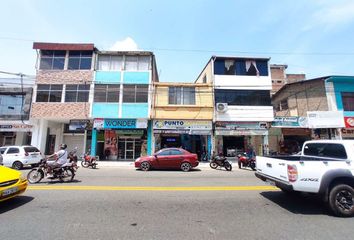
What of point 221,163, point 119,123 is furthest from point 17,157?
point 221,163

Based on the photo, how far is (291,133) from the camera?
69.9 ft

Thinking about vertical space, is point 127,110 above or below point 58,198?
above

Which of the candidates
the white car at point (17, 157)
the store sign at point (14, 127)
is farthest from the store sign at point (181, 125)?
the store sign at point (14, 127)

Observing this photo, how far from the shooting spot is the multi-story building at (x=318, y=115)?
20031 millimetres

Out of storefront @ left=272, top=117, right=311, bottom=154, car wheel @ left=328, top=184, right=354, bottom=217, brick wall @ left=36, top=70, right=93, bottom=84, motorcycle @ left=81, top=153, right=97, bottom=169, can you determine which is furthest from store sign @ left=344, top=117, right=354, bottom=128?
brick wall @ left=36, top=70, right=93, bottom=84

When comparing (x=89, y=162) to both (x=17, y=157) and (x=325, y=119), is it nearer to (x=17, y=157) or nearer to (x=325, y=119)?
(x=17, y=157)

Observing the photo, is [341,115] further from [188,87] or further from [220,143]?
[188,87]

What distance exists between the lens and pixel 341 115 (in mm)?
20125

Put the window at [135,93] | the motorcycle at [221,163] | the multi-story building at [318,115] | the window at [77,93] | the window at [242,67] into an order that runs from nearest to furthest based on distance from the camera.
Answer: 1. the motorcycle at [221,163]
2. the window at [77,93]
3. the window at [135,93]
4. the multi-story building at [318,115]
5. the window at [242,67]

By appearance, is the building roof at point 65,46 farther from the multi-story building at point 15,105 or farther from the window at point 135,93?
the window at point 135,93

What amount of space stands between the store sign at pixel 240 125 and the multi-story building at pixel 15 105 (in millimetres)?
18870

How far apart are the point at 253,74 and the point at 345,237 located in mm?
19506

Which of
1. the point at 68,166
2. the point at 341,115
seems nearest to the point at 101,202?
the point at 68,166

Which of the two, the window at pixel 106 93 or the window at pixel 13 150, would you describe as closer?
the window at pixel 13 150
